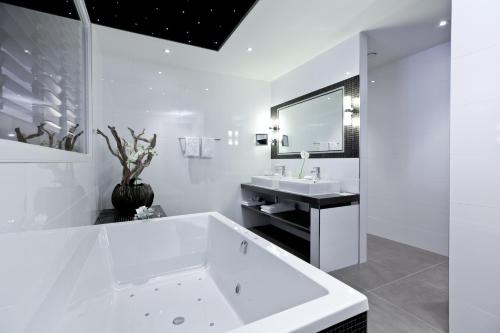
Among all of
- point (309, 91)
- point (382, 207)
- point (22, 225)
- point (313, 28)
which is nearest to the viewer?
point (22, 225)

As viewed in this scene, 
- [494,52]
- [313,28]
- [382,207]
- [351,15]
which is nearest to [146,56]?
[313,28]

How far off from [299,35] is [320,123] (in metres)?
1.10

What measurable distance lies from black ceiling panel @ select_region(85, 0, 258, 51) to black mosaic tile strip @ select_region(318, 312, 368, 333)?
7.56ft

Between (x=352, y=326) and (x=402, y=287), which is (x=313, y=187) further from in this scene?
(x=352, y=326)

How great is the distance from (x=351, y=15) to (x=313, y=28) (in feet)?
1.21

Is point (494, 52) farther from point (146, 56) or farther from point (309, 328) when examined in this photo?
point (146, 56)

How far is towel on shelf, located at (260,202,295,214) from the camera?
10.3 ft

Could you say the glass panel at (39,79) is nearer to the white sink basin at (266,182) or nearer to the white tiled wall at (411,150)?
the white sink basin at (266,182)

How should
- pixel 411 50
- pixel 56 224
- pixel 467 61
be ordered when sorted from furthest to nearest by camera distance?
pixel 411 50 < pixel 467 61 < pixel 56 224

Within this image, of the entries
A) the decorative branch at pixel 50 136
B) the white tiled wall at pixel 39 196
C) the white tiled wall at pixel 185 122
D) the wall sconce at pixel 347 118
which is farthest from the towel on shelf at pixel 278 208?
the decorative branch at pixel 50 136

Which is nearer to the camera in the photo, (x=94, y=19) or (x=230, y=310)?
(x=230, y=310)

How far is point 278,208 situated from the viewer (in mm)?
3201

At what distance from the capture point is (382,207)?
344 cm

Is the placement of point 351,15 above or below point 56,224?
above
